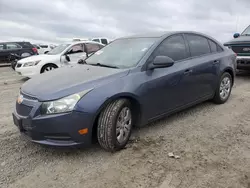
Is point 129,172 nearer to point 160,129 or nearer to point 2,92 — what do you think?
point 160,129

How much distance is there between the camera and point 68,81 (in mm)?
3213

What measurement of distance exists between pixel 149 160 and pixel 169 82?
4.28 feet

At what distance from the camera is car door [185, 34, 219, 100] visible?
14.3ft

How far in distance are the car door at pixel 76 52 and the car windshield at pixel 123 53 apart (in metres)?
4.73

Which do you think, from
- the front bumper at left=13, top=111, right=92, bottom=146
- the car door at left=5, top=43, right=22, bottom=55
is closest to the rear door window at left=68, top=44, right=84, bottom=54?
the front bumper at left=13, top=111, right=92, bottom=146

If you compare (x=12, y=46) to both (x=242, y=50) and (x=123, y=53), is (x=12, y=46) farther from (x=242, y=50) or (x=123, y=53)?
(x=123, y=53)

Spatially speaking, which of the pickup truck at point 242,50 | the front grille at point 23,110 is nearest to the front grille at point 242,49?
the pickup truck at point 242,50

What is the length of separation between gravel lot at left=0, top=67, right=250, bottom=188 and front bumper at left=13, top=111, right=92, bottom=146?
295 mm

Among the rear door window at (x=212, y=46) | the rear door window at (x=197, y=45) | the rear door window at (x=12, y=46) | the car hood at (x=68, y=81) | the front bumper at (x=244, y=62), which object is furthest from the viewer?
the rear door window at (x=12, y=46)

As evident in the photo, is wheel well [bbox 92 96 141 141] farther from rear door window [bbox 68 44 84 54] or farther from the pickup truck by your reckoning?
rear door window [bbox 68 44 84 54]

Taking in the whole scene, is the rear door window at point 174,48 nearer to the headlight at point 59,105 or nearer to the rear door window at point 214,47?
the rear door window at point 214,47

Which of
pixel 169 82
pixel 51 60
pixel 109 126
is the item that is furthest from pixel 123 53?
pixel 51 60

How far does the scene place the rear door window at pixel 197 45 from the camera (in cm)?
448

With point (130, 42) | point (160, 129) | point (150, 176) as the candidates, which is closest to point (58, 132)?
point (150, 176)
